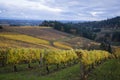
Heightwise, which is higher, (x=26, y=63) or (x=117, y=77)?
(x=117, y=77)

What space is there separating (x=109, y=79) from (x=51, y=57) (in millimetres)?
23645

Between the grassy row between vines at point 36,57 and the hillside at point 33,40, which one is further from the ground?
the grassy row between vines at point 36,57

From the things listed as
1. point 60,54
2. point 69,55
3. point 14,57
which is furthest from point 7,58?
point 69,55

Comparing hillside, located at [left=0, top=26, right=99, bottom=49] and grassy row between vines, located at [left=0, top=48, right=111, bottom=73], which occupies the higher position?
grassy row between vines, located at [left=0, top=48, right=111, bottom=73]

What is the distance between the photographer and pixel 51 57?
6078cm

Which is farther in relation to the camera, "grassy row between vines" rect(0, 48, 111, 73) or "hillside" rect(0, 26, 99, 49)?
"hillside" rect(0, 26, 99, 49)

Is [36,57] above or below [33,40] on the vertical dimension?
above

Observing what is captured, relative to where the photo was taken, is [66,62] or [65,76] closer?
[65,76]

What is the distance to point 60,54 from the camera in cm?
6488

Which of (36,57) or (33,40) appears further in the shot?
(33,40)

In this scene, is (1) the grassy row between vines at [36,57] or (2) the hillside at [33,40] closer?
(1) the grassy row between vines at [36,57]

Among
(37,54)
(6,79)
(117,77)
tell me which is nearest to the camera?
(117,77)

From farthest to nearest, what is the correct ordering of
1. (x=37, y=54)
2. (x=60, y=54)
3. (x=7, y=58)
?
(x=37, y=54) → (x=60, y=54) → (x=7, y=58)

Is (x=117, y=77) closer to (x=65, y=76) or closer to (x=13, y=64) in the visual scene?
(x=65, y=76)
